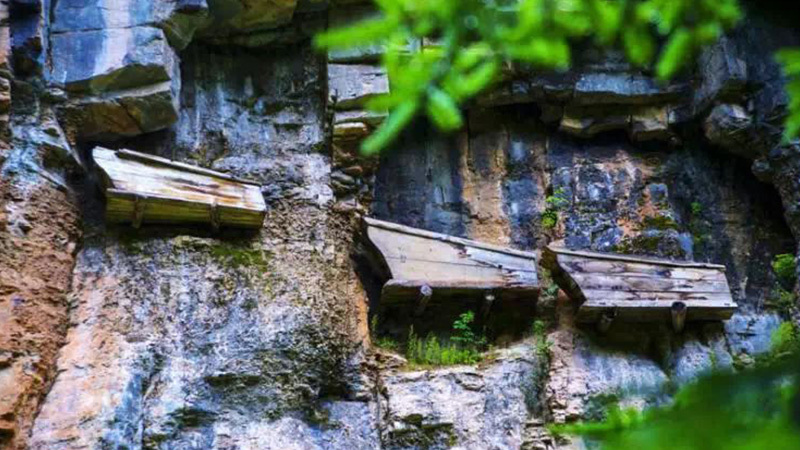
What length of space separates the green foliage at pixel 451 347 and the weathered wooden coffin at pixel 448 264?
0.36 metres

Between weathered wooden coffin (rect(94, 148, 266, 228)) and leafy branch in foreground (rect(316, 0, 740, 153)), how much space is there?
528 cm

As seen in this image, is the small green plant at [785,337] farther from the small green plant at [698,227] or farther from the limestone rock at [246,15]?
the limestone rock at [246,15]

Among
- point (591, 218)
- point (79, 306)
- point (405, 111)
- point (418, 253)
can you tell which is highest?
point (591, 218)

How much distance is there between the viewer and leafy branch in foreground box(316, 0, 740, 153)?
1757 mm

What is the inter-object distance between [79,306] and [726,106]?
6398mm

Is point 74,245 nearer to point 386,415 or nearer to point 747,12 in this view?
point 386,415

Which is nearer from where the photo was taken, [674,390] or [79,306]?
[674,390]

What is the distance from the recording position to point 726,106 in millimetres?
8281

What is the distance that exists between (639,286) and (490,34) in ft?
19.8

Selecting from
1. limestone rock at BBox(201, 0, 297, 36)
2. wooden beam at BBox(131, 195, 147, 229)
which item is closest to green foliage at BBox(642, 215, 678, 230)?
limestone rock at BBox(201, 0, 297, 36)

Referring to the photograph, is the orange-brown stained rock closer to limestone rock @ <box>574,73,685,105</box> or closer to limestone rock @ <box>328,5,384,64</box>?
limestone rock @ <box>328,5,384,64</box>

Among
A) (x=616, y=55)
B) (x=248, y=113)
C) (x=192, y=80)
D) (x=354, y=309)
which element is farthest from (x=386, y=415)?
(x=616, y=55)

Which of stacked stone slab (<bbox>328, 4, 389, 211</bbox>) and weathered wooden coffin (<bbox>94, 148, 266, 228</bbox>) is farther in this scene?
stacked stone slab (<bbox>328, 4, 389, 211</bbox>)

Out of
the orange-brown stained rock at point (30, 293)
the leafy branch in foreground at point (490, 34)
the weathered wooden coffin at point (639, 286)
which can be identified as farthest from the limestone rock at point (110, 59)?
the leafy branch in foreground at point (490, 34)
